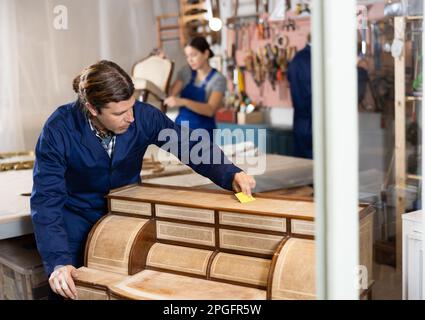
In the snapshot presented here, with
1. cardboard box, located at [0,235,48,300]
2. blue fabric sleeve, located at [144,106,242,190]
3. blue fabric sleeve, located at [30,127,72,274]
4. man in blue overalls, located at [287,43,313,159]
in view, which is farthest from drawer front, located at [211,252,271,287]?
man in blue overalls, located at [287,43,313,159]

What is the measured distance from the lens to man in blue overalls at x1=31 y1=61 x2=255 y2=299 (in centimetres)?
181

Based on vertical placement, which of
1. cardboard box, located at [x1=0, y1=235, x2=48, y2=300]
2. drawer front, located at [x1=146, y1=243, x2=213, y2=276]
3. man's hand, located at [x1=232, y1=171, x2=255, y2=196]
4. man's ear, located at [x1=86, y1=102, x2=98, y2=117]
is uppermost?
man's ear, located at [x1=86, y1=102, x2=98, y2=117]

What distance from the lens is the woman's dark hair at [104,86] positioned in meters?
1.80

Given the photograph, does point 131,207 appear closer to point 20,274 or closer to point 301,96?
point 20,274

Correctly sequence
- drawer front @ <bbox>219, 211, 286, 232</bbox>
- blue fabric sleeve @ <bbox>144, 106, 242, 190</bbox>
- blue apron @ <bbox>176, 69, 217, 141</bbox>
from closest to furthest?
drawer front @ <bbox>219, 211, 286, 232</bbox> < blue fabric sleeve @ <bbox>144, 106, 242, 190</bbox> < blue apron @ <bbox>176, 69, 217, 141</bbox>

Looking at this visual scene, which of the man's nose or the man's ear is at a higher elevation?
the man's ear

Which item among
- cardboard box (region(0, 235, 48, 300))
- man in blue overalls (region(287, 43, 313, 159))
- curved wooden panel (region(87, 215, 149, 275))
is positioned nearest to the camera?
curved wooden panel (region(87, 215, 149, 275))

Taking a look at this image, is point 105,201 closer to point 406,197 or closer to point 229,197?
point 229,197

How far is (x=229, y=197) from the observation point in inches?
72.1

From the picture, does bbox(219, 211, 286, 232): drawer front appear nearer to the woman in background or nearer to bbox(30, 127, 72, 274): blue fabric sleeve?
bbox(30, 127, 72, 274): blue fabric sleeve

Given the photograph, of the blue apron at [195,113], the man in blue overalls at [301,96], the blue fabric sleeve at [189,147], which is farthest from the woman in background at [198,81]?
the blue fabric sleeve at [189,147]

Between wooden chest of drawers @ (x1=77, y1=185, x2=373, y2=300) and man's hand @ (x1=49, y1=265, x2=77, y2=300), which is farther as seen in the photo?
man's hand @ (x1=49, y1=265, x2=77, y2=300)

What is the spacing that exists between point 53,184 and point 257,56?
369 centimetres

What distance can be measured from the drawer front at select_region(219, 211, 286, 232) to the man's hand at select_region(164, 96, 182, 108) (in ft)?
5.06
